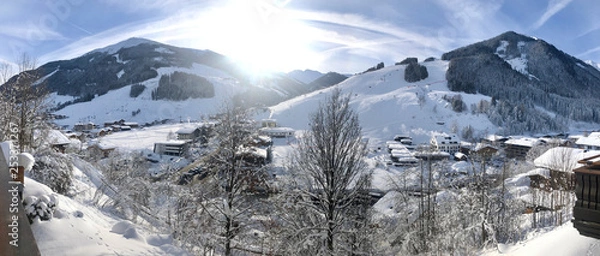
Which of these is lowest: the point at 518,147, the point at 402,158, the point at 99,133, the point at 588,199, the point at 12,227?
the point at 402,158

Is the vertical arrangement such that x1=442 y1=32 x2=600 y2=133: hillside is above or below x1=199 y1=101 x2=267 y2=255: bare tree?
above

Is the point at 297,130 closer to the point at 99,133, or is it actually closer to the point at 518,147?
the point at 99,133

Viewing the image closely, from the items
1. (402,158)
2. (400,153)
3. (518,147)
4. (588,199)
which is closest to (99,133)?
(400,153)

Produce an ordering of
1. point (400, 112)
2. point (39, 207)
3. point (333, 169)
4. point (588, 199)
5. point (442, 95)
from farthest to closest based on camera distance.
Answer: point (442, 95) → point (400, 112) → point (333, 169) → point (39, 207) → point (588, 199)

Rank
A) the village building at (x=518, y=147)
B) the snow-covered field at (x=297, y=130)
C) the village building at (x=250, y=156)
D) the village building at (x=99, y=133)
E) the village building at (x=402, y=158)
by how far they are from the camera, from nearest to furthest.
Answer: the snow-covered field at (x=297, y=130) → the village building at (x=250, y=156) → the village building at (x=402, y=158) → the village building at (x=518, y=147) → the village building at (x=99, y=133)

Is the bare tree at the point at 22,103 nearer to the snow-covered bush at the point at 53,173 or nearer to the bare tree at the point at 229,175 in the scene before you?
the snow-covered bush at the point at 53,173

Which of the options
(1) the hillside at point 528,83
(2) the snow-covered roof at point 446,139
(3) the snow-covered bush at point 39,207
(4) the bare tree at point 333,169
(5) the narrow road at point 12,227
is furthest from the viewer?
(1) the hillside at point 528,83

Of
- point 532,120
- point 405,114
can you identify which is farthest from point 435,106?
point 532,120

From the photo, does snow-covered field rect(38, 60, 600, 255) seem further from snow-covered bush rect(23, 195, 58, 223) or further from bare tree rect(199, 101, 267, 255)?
bare tree rect(199, 101, 267, 255)

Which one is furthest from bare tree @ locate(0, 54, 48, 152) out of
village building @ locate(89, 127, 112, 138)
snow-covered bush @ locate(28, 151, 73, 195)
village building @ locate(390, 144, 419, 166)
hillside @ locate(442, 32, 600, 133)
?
hillside @ locate(442, 32, 600, 133)

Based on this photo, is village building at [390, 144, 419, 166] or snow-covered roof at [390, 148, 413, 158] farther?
snow-covered roof at [390, 148, 413, 158]

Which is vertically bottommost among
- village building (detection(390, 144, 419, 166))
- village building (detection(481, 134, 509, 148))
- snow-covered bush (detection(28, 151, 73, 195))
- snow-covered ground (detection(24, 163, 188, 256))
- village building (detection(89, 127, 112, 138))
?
village building (detection(390, 144, 419, 166))

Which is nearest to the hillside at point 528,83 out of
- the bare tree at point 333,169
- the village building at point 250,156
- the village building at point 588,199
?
the bare tree at point 333,169

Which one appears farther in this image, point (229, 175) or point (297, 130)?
point (297, 130)
